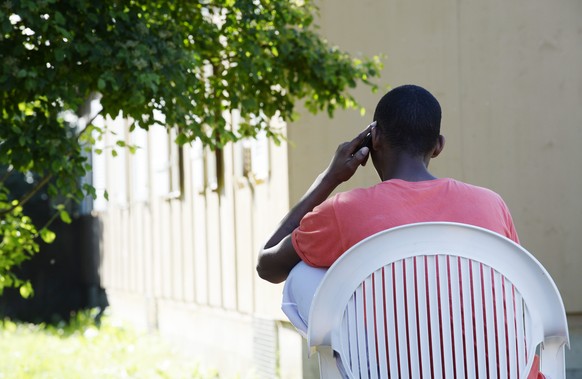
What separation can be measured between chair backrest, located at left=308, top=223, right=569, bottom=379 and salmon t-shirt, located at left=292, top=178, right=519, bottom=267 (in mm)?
157

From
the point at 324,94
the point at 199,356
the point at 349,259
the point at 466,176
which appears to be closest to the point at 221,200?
the point at 199,356

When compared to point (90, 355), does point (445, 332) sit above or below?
above

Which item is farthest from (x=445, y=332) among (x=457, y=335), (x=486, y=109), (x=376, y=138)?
(x=486, y=109)

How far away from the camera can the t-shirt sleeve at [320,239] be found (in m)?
2.76

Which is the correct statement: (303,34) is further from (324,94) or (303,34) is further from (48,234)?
(48,234)

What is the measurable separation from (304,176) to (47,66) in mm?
4246

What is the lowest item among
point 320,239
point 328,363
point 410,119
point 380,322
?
point 328,363

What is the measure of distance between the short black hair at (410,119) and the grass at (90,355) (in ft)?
33.0

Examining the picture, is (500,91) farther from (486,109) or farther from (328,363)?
(328,363)

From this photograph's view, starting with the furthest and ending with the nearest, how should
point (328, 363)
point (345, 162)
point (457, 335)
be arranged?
point (345, 162) → point (328, 363) → point (457, 335)

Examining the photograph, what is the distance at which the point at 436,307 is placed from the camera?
8.20 ft

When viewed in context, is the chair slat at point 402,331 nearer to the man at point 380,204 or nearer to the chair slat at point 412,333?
the chair slat at point 412,333

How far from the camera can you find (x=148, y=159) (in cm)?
1833

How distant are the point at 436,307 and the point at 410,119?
608mm
